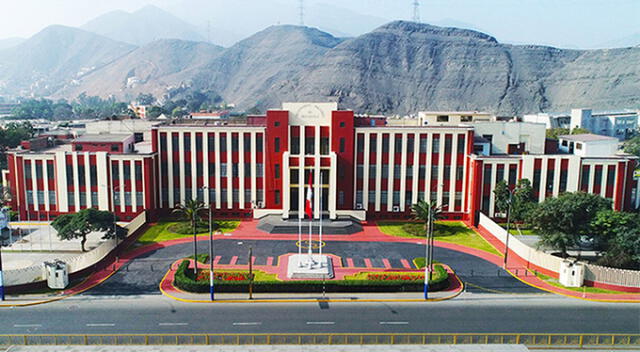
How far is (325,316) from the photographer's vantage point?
146ft

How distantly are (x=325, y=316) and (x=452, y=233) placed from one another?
3321cm

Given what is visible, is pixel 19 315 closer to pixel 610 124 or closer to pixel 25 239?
pixel 25 239

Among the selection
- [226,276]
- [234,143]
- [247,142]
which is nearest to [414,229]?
[247,142]

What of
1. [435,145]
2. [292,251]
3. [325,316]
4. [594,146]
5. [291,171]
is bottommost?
[325,316]

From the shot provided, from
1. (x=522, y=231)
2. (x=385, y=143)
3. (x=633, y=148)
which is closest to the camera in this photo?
(x=522, y=231)

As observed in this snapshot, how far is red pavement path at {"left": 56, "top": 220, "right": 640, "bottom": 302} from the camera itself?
49463mm

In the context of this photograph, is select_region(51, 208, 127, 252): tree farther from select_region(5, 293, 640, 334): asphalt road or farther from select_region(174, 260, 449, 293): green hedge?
select_region(174, 260, 449, 293): green hedge

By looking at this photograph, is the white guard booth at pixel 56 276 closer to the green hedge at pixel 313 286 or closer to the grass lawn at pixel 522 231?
the green hedge at pixel 313 286

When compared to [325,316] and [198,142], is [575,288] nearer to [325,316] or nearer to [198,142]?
[325,316]

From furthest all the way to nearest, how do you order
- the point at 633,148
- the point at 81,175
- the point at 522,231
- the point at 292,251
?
the point at 633,148 < the point at 81,175 < the point at 522,231 < the point at 292,251

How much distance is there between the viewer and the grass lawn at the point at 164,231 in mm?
67562

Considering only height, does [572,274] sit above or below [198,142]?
below

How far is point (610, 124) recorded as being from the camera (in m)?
177

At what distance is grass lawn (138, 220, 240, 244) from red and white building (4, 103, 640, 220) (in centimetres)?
357
